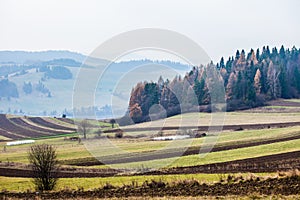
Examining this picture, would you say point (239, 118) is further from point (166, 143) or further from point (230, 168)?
point (230, 168)

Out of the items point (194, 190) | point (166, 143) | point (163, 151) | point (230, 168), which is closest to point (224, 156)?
point (163, 151)

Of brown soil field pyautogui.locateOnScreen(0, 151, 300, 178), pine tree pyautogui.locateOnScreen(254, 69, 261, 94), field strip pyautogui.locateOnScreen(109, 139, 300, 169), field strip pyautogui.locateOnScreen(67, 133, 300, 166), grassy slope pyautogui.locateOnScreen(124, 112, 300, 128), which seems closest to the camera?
brown soil field pyautogui.locateOnScreen(0, 151, 300, 178)

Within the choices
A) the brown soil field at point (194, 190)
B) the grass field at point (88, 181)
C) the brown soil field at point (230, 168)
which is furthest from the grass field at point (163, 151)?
the brown soil field at point (230, 168)

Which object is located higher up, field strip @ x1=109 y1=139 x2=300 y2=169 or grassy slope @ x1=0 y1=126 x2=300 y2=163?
grassy slope @ x1=0 y1=126 x2=300 y2=163

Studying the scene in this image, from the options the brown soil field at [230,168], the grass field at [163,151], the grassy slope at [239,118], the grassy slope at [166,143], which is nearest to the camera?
the grass field at [163,151]

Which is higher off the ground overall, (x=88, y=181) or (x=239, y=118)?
(x=239, y=118)

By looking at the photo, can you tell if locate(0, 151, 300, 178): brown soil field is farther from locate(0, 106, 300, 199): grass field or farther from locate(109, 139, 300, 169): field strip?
locate(0, 106, 300, 199): grass field

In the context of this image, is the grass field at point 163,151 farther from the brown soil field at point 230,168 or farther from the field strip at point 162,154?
the brown soil field at point 230,168

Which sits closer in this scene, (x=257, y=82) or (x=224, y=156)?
(x=224, y=156)

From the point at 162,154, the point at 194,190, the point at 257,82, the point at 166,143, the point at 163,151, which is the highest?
the point at 257,82

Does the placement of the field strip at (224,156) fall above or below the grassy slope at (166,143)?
below

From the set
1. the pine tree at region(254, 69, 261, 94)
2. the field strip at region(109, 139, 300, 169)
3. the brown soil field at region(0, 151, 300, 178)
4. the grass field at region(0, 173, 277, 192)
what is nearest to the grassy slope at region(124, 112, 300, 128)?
the pine tree at region(254, 69, 261, 94)

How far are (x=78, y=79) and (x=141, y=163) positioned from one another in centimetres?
2037

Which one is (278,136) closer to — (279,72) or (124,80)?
(124,80)
